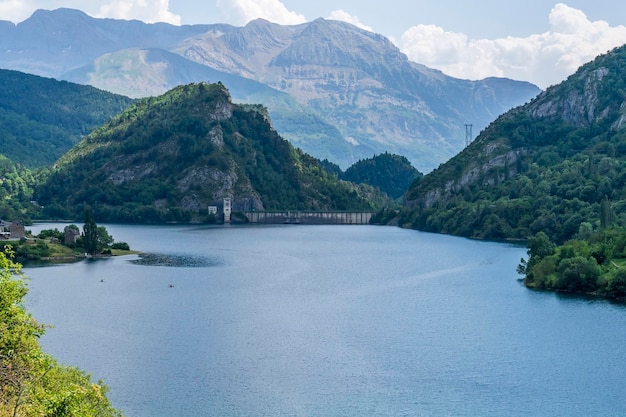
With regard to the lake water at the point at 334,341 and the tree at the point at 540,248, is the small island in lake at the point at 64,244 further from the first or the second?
the tree at the point at 540,248

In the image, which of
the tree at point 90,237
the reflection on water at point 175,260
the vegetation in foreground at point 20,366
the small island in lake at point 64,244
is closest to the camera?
the vegetation in foreground at point 20,366

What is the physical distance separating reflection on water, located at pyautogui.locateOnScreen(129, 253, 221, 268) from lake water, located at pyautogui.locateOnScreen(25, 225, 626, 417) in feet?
23.8

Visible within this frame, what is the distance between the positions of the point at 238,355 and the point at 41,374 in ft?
121

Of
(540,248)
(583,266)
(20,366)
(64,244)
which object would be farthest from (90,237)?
(20,366)

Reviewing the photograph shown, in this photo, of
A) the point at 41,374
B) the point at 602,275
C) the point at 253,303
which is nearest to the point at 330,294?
the point at 253,303

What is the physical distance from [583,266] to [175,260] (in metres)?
69.4

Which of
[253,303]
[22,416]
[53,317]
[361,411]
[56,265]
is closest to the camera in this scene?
[22,416]

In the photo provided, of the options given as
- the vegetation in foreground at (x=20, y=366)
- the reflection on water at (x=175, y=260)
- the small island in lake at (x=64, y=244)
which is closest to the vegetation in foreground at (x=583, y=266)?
the reflection on water at (x=175, y=260)

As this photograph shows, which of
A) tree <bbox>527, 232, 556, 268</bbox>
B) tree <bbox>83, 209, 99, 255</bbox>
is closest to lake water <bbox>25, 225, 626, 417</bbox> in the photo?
tree <bbox>527, 232, 556, 268</bbox>

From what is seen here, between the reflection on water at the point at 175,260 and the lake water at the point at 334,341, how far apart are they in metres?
7.26

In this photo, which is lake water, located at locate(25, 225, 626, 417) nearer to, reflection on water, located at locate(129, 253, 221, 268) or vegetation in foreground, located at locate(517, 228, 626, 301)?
vegetation in foreground, located at locate(517, 228, 626, 301)

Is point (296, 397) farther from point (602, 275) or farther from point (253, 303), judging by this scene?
point (602, 275)

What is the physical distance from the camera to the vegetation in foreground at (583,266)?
355 ft

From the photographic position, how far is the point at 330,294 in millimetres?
116062
